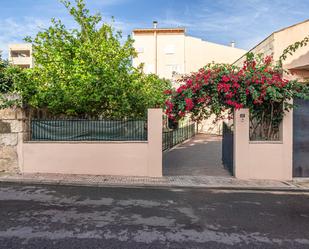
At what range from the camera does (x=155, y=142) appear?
853 cm

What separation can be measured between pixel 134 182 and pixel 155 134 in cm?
174

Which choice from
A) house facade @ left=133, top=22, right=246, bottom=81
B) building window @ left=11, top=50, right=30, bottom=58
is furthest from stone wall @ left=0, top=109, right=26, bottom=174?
building window @ left=11, top=50, right=30, bottom=58

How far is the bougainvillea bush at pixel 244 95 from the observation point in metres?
7.76

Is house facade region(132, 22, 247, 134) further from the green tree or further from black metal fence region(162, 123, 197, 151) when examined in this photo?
the green tree

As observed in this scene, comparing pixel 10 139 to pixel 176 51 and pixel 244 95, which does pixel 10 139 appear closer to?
pixel 244 95

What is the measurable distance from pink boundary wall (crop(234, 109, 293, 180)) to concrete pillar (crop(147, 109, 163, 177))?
8.12ft

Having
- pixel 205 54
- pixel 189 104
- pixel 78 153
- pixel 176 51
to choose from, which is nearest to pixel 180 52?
pixel 176 51

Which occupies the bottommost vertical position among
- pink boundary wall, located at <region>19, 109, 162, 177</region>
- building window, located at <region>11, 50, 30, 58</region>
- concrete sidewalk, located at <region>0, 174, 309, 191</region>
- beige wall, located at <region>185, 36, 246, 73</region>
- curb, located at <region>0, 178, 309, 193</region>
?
curb, located at <region>0, 178, 309, 193</region>

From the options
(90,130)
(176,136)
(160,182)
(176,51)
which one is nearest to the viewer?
(160,182)

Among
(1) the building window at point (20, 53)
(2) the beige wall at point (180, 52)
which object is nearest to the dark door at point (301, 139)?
(2) the beige wall at point (180, 52)

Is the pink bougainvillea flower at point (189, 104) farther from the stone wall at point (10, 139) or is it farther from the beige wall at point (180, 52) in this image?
the beige wall at point (180, 52)

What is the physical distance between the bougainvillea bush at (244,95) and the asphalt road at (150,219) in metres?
2.60

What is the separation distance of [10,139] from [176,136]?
1084cm

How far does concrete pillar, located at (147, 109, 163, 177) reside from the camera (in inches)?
335
